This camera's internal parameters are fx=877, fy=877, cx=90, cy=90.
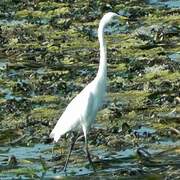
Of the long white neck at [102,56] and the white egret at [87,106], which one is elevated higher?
the long white neck at [102,56]

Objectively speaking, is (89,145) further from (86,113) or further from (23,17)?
(23,17)

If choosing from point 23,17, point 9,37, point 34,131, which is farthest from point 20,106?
point 23,17

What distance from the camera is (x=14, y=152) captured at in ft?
36.9

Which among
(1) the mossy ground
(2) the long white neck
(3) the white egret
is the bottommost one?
(1) the mossy ground

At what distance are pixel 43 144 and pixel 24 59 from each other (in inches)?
185

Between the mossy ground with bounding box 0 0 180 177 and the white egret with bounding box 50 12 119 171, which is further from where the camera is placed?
the mossy ground with bounding box 0 0 180 177

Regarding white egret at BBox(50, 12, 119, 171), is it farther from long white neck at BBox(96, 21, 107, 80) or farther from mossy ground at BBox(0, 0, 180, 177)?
mossy ground at BBox(0, 0, 180, 177)

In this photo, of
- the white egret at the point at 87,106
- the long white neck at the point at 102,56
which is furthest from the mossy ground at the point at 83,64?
the long white neck at the point at 102,56

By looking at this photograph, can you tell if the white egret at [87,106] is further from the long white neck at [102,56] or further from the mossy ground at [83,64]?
the mossy ground at [83,64]

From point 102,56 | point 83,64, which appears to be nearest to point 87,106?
point 102,56

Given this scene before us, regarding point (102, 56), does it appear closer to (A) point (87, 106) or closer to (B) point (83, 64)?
(A) point (87, 106)

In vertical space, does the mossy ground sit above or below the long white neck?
below

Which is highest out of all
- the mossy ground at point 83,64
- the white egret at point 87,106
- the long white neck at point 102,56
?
the long white neck at point 102,56

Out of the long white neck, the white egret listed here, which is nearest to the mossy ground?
the white egret
